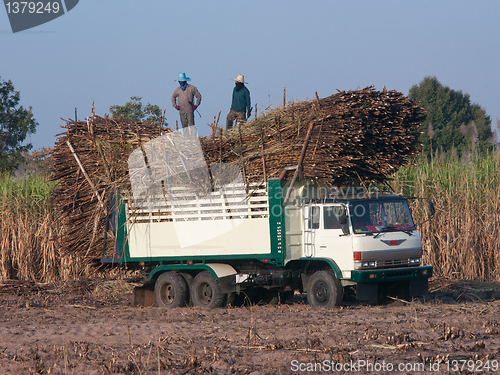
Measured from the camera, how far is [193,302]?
1237 cm

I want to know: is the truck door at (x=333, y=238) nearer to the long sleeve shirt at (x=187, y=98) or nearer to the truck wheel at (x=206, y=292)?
the truck wheel at (x=206, y=292)

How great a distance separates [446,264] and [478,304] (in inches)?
144

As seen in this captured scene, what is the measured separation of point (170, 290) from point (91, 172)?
2.91 m

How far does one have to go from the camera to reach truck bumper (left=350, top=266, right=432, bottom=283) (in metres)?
10.6

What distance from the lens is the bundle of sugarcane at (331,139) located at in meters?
11.0

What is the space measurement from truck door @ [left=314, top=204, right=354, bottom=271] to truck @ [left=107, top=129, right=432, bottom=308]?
0.7 inches

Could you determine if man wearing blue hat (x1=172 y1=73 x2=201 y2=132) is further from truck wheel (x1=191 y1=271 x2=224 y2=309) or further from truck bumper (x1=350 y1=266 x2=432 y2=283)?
truck bumper (x1=350 y1=266 x2=432 y2=283)

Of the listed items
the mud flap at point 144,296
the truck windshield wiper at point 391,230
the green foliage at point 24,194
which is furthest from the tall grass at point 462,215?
the green foliage at point 24,194

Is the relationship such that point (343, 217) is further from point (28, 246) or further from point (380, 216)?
point (28, 246)

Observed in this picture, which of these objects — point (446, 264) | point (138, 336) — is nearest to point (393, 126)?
point (446, 264)

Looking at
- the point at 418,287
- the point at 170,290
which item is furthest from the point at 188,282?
the point at 418,287

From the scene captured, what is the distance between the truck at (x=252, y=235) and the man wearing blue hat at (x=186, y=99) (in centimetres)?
287

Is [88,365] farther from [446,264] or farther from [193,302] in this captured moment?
[446,264]

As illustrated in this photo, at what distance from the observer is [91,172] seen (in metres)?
13.0
